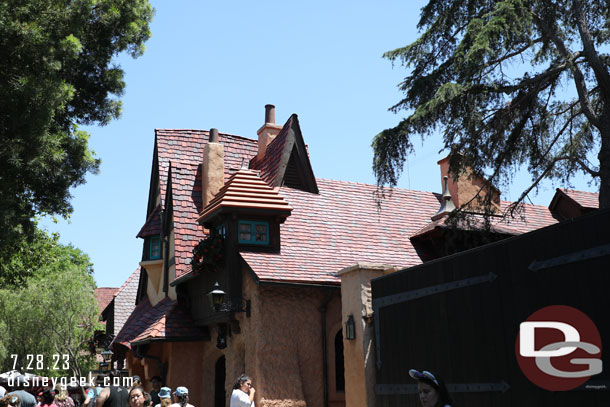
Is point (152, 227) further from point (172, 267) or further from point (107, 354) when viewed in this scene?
point (107, 354)

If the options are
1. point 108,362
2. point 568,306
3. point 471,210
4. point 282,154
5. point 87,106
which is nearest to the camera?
point 568,306

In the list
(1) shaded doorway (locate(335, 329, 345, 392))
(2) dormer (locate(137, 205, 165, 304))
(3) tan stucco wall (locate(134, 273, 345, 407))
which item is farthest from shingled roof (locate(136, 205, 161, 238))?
(1) shaded doorway (locate(335, 329, 345, 392))

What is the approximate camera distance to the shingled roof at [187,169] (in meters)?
18.4

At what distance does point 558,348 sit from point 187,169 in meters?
14.8

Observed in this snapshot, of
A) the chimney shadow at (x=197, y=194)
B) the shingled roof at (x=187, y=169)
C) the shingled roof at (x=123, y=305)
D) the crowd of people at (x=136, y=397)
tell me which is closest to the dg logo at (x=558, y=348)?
the crowd of people at (x=136, y=397)

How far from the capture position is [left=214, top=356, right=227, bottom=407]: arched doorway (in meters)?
16.8

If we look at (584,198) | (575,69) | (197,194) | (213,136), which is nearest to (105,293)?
(213,136)

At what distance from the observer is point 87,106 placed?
52.3 ft

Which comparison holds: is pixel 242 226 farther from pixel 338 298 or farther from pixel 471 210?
pixel 471 210

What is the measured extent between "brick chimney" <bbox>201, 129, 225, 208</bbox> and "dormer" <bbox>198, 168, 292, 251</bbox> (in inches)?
119

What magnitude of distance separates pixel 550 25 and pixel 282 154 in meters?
8.65

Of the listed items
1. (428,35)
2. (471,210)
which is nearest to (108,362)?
(471,210)

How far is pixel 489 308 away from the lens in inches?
310

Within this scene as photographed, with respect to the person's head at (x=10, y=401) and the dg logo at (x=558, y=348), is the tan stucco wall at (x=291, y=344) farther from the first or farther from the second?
the dg logo at (x=558, y=348)
